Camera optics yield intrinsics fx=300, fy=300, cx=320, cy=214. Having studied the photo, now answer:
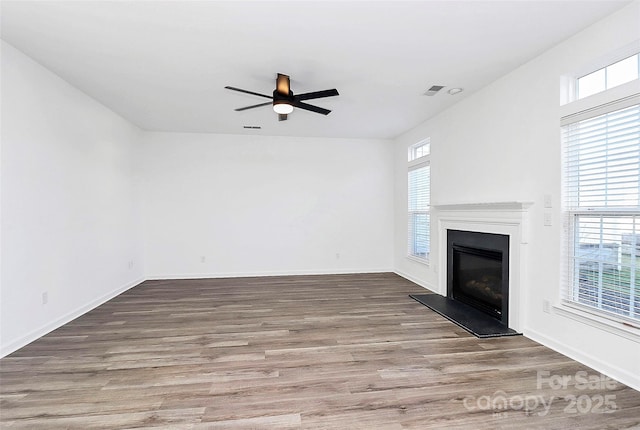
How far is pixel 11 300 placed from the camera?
8.93 ft

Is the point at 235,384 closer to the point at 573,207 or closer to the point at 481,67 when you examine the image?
the point at 573,207

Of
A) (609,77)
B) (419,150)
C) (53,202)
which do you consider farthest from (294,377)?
(419,150)

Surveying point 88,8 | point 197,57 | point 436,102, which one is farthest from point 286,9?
point 436,102

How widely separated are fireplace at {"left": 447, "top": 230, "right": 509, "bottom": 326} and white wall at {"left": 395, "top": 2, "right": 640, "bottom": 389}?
0.30 m

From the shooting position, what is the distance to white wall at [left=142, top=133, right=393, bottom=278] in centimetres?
582

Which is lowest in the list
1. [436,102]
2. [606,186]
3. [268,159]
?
[606,186]

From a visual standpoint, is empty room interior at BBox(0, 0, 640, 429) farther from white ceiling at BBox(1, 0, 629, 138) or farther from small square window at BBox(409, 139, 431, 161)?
small square window at BBox(409, 139, 431, 161)

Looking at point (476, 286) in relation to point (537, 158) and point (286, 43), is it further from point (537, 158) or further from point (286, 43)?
point (286, 43)

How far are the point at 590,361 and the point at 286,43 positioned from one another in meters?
3.72

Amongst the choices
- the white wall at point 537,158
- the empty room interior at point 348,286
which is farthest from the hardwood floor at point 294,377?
the white wall at point 537,158

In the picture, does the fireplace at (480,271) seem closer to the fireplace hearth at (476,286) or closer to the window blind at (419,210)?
the fireplace hearth at (476,286)

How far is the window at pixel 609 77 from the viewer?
7.45 feet

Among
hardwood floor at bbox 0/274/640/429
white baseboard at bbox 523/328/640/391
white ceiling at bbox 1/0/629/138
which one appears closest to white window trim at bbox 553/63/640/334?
white baseboard at bbox 523/328/640/391

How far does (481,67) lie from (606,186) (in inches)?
65.4
